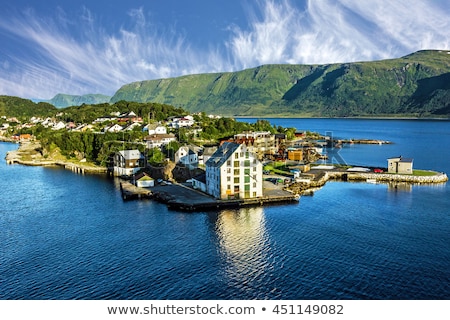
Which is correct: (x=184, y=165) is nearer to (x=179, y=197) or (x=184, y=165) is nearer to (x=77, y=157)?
(x=179, y=197)

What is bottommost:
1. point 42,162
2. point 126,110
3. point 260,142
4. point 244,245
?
point 244,245

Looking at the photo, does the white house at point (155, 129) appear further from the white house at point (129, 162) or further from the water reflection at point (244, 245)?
the water reflection at point (244, 245)

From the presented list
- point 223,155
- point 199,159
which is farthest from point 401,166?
point 199,159

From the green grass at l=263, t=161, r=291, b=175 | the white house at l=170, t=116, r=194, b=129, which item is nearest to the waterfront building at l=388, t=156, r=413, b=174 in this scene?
the green grass at l=263, t=161, r=291, b=175

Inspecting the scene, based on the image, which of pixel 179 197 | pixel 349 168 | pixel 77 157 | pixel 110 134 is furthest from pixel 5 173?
pixel 349 168

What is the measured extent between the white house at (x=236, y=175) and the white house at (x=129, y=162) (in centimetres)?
2448

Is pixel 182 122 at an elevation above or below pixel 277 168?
above

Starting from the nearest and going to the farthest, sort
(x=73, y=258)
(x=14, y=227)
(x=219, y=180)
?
1. (x=73, y=258)
2. (x=14, y=227)
3. (x=219, y=180)

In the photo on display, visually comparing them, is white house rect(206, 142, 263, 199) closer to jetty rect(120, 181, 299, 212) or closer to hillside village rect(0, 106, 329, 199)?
hillside village rect(0, 106, 329, 199)

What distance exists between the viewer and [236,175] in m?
45.5

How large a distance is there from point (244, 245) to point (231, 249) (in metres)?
1.39

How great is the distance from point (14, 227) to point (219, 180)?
22.4m

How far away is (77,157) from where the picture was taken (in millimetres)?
87312

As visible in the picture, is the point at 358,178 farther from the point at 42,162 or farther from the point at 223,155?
the point at 42,162
